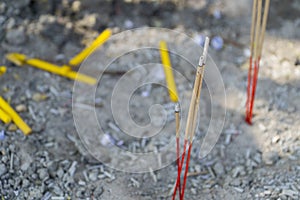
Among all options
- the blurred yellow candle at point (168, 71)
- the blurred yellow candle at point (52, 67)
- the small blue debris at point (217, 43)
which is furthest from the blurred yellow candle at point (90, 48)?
the small blue debris at point (217, 43)

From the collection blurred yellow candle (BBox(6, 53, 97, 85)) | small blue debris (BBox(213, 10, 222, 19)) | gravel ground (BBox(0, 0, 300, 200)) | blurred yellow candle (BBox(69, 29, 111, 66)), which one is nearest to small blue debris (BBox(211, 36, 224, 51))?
gravel ground (BBox(0, 0, 300, 200))

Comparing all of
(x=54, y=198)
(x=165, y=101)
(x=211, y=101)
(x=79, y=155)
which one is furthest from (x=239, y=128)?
(x=54, y=198)

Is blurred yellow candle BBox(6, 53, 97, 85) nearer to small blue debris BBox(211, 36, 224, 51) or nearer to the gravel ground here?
the gravel ground

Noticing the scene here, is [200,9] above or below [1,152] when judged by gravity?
above

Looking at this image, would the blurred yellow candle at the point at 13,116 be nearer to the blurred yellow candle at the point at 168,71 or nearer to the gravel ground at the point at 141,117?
the gravel ground at the point at 141,117

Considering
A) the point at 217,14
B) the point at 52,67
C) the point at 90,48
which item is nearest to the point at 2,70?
the point at 52,67

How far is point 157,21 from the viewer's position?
3.42 m

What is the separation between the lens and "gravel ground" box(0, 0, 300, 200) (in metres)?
2.53

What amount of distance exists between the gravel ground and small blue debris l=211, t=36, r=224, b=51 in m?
0.02

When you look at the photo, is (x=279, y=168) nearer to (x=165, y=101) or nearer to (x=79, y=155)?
(x=165, y=101)

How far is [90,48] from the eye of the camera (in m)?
3.13

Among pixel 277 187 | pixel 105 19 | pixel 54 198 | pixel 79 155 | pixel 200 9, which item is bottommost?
pixel 54 198

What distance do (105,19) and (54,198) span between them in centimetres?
132

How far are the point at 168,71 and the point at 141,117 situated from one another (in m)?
0.35
